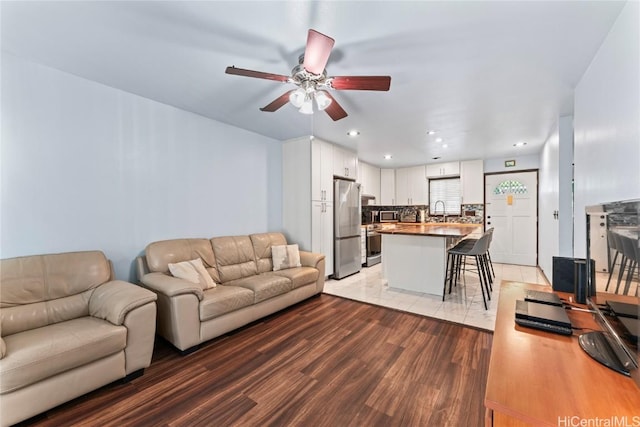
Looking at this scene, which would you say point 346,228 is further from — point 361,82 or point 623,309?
point 623,309

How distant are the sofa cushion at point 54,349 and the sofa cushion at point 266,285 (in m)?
1.21

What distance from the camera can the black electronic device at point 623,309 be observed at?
37.5 inches

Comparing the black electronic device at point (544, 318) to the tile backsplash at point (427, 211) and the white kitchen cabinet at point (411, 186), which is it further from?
the white kitchen cabinet at point (411, 186)

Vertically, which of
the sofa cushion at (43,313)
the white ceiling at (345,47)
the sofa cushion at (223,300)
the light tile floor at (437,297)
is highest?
the white ceiling at (345,47)

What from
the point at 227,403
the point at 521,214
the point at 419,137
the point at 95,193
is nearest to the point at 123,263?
the point at 95,193

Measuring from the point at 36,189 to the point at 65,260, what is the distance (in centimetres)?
66

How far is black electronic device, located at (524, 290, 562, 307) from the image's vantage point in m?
1.64

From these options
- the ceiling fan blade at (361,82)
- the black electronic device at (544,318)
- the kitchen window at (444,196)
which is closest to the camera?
the black electronic device at (544,318)

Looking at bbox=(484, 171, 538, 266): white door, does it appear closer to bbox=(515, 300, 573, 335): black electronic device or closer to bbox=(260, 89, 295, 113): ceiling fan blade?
bbox=(515, 300, 573, 335): black electronic device

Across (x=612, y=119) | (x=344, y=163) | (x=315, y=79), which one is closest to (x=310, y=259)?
(x=344, y=163)

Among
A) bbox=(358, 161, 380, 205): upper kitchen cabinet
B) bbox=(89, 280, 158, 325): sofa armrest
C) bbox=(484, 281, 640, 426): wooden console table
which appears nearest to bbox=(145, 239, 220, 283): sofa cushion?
bbox=(89, 280, 158, 325): sofa armrest

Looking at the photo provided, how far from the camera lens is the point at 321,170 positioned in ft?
14.5

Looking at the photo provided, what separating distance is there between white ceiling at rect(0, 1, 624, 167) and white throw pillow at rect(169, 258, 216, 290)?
6.01 feet

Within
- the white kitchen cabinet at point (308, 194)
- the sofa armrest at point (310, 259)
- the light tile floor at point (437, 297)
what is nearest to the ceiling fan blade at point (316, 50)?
the white kitchen cabinet at point (308, 194)
